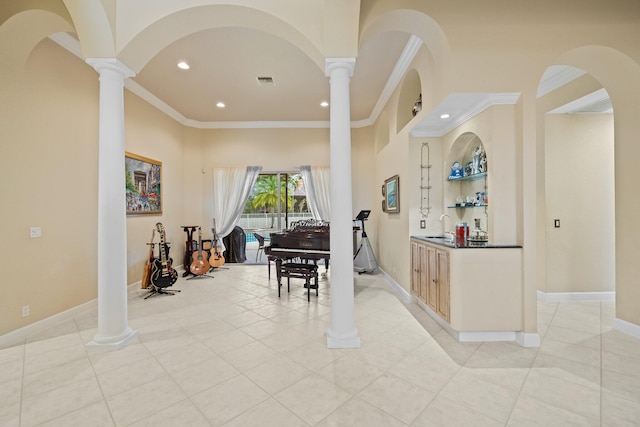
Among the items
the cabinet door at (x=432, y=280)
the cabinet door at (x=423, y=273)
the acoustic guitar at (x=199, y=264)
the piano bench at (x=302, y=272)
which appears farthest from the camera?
the acoustic guitar at (x=199, y=264)

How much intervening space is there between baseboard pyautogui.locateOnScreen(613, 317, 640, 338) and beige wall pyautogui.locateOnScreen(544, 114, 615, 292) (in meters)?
0.98

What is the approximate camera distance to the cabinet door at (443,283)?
2.89m

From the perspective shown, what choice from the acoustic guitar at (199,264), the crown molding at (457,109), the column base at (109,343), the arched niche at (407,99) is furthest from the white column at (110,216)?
the arched niche at (407,99)

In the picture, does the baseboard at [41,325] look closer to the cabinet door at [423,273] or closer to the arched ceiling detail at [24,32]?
the arched ceiling detail at [24,32]

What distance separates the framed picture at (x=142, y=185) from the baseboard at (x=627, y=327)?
262 inches

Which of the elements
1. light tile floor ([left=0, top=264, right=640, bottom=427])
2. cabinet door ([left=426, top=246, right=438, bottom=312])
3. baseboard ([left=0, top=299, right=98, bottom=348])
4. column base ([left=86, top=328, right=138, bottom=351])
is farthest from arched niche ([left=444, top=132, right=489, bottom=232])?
baseboard ([left=0, top=299, right=98, bottom=348])

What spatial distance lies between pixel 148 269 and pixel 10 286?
1.64 meters

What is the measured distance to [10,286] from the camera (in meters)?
2.84

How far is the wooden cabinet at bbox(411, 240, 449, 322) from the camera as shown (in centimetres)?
294

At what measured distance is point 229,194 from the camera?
6543 millimetres

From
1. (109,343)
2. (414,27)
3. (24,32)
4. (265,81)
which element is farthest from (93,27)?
(414,27)

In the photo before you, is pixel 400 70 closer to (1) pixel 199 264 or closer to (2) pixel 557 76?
(2) pixel 557 76

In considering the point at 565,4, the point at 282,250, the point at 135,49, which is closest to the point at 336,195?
the point at 282,250

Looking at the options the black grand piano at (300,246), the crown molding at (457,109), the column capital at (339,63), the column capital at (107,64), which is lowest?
the black grand piano at (300,246)
